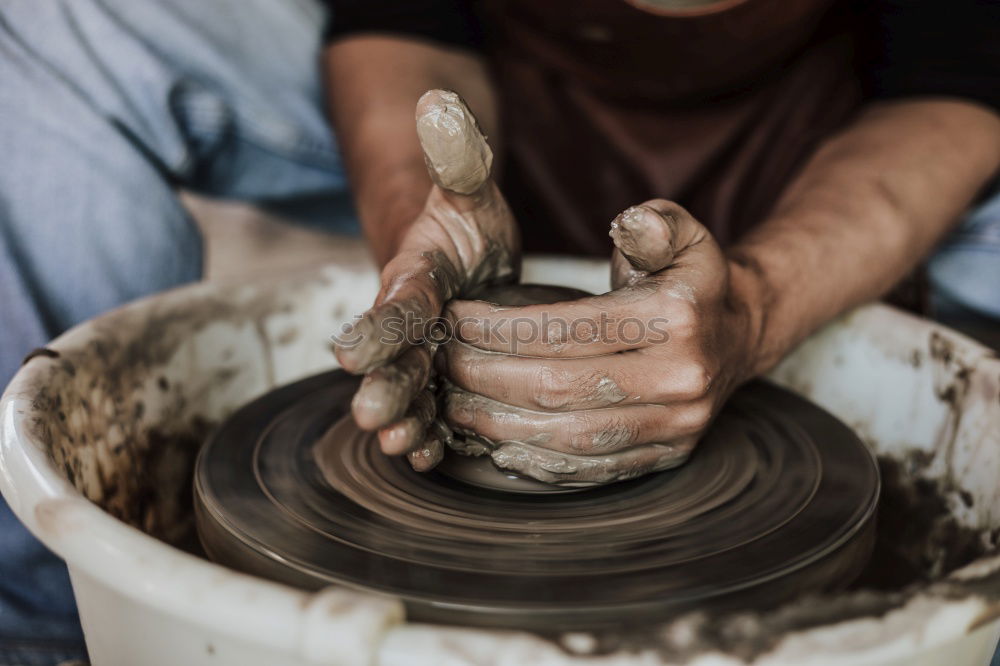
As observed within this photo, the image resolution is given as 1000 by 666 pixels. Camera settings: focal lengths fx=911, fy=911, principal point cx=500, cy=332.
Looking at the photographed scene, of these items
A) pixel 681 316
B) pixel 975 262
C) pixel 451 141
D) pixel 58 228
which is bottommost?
pixel 975 262

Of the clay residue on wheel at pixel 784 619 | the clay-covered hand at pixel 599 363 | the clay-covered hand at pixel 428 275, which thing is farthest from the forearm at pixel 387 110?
the clay residue on wheel at pixel 784 619

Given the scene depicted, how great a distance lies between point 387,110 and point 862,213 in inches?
30.6

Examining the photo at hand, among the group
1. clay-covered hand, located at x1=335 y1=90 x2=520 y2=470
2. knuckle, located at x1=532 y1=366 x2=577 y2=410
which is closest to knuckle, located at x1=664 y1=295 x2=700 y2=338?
knuckle, located at x1=532 y1=366 x2=577 y2=410

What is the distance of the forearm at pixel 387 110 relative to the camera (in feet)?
4.50

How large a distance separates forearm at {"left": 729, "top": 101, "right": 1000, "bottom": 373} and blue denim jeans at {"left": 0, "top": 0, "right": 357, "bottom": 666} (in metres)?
0.89

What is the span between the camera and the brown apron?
4.73 feet

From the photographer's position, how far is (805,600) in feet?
2.11

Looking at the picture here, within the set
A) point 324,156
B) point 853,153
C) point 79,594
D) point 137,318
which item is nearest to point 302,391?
point 137,318

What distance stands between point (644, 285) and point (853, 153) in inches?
26.5

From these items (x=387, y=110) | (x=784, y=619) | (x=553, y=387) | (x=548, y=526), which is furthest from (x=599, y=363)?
(x=387, y=110)

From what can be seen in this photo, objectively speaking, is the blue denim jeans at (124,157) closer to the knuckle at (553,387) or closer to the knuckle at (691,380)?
the knuckle at (553,387)

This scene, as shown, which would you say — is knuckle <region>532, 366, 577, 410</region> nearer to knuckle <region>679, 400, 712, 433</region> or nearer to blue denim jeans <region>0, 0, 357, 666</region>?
Result: knuckle <region>679, 400, 712, 433</region>

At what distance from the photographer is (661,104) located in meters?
1.57

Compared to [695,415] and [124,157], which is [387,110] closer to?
[124,157]
